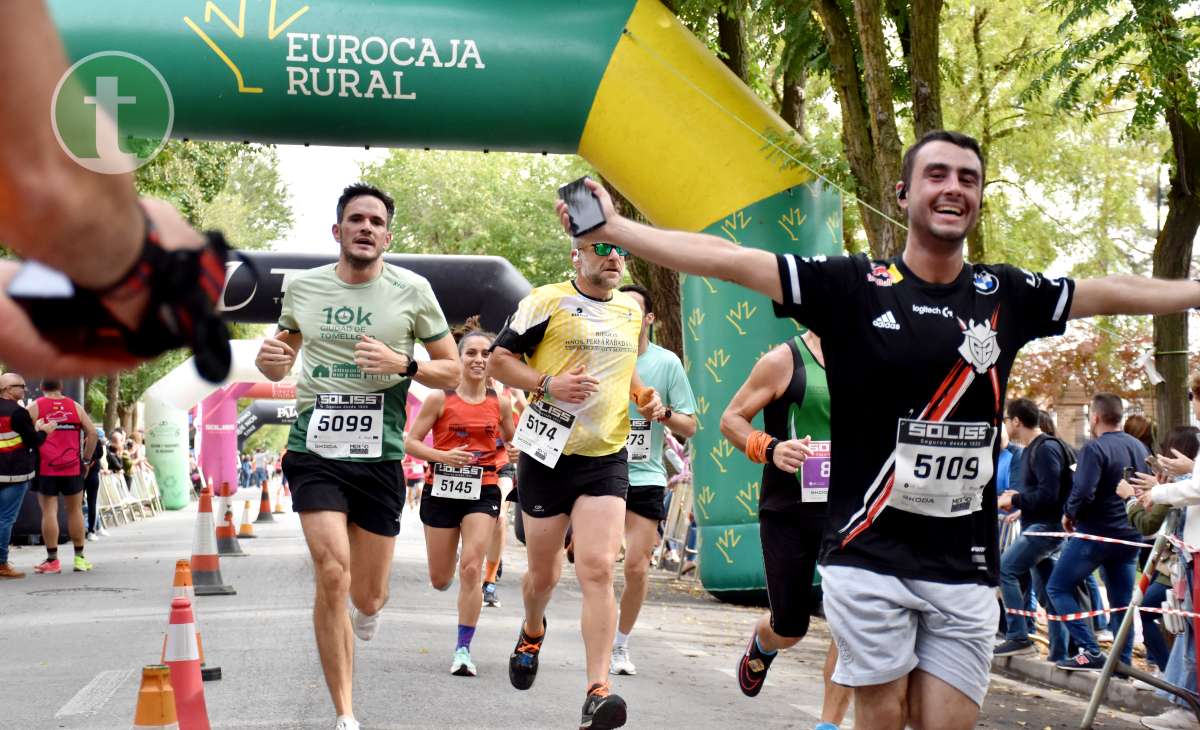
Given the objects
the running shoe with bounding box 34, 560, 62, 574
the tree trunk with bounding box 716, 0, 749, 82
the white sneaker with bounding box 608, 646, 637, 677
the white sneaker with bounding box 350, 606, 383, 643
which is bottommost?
the running shoe with bounding box 34, 560, 62, 574

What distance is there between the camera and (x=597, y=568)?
22.0 feet

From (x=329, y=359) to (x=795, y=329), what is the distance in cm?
647

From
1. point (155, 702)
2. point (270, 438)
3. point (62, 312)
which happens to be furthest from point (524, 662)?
point (270, 438)

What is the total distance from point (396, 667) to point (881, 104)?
6.00m

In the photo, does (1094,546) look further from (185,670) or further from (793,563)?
(185,670)

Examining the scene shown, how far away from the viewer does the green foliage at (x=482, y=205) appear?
47688mm

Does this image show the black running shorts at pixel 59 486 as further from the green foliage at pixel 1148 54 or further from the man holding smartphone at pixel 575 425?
the green foliage at pixel 1148 54

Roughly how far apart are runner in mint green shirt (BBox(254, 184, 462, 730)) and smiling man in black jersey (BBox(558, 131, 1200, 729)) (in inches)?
102

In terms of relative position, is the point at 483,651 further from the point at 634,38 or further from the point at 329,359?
the point at 634,38

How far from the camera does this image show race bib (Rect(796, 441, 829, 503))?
6535mm

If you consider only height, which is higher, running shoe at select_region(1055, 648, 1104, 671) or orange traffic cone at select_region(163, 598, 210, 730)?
orange traffic cone at select_region(163, 598, 210, 730)

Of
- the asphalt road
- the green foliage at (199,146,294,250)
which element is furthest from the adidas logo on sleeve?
the green foliage at (199,146,294,250)

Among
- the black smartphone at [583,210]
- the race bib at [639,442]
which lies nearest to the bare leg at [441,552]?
the race bib at [639,442]

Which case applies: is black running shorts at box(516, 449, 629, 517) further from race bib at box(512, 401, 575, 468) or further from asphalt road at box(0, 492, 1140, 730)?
asphalt road at box(0, 492, 1140, 730)
